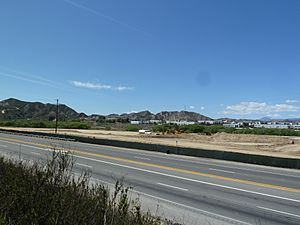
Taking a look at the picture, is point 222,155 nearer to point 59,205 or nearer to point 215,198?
point 215,198

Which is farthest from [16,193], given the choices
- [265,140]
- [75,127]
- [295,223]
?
[75,127]

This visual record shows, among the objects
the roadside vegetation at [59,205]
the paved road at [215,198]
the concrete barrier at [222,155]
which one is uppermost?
the roadside vegetation at [59,205]

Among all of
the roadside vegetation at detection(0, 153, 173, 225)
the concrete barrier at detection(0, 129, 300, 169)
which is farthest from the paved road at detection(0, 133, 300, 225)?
the concrete barrier at detection(0, 129, 300, 169)

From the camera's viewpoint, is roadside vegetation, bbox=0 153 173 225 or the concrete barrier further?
the concrete barrier

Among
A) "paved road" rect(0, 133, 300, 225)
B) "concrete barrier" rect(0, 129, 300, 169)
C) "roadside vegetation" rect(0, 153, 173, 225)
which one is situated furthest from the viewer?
"concrete barrier" rect(0, 129, 300, 169)

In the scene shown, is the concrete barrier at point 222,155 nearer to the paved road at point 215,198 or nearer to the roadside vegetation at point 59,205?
the paved road at point 215,198

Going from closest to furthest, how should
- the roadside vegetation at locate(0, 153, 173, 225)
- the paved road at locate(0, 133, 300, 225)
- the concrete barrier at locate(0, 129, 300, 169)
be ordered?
the roadside vegetation at locate(0, 153, 173, 225), the paved road at locate(0, 133, 300, 225), the concrete barrier at locate(0, 129, 300, 169)

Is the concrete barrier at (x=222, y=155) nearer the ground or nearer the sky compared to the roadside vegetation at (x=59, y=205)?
nearer the ground

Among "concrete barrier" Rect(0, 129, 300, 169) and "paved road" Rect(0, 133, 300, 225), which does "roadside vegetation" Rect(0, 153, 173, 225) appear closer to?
"paved road" Rect(0, 133, 300, 225)

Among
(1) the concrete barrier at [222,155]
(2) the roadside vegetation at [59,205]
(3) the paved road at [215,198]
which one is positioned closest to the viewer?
(2) the roadside vegetation at [59,205]

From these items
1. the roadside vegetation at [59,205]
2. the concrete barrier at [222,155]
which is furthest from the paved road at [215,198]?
the concrete barrier at [222,155]

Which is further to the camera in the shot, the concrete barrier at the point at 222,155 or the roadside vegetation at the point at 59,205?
the concrete barrier at the point at 222,155

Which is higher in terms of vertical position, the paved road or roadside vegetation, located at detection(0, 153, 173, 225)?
roadside vegetation, located at detection(0, 153, 173, 225)

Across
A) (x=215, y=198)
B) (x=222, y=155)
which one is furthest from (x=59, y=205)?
(x=222, y=155)
